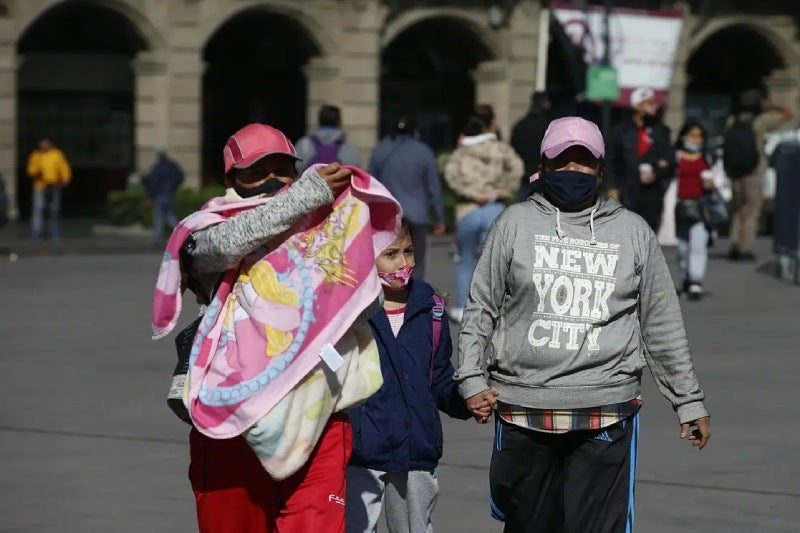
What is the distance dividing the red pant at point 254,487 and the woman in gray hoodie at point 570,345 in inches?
19.6

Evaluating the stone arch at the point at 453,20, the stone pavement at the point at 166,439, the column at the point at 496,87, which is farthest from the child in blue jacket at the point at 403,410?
the column at the point at 496,87

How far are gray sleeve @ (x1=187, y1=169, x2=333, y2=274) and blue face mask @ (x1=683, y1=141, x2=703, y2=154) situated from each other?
436 inches

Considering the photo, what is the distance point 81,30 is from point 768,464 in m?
26.6

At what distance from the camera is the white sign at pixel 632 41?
96.6 feet

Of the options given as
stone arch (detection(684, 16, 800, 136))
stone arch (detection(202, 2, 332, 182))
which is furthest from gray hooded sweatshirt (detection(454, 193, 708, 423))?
stone arch (detection(684, 16, 800, 136))

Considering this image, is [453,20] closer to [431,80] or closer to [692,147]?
[431,80]

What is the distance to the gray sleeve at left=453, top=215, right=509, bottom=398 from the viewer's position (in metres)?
5.21

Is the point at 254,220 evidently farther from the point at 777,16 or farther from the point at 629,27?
the point at 777,16

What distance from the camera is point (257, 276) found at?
16.0ft

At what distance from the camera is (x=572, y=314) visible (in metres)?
5.12

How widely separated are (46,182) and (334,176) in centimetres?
2303

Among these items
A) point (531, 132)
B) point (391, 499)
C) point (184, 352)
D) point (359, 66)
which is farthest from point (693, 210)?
point (359, 66)

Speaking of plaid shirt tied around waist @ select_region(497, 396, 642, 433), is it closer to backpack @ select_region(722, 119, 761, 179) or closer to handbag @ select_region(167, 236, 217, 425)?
handbag @ select_region(167, 236, 217, 425)

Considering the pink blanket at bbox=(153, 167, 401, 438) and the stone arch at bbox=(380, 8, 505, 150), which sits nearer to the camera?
the pink blanket at bbox=(153, 167, 401, 438)
